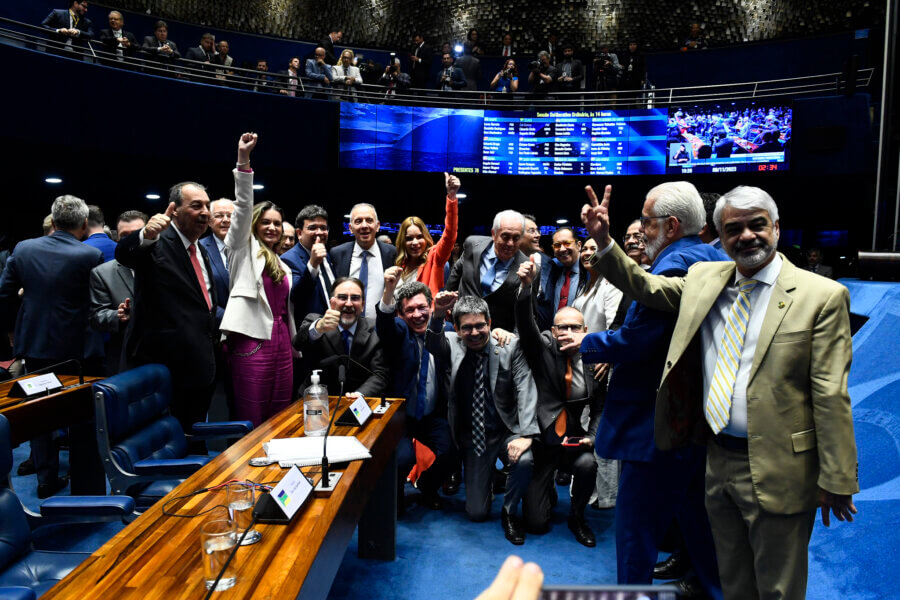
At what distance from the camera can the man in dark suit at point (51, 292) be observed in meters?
3.40

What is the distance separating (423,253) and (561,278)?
0.98m

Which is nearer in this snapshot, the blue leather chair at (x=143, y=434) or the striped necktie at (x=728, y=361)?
the striped necktie at (x=728, y=361)

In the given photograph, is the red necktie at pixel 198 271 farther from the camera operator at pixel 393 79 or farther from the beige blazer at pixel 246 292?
the camera operator at pixel 393 79

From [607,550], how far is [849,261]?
9974 mm

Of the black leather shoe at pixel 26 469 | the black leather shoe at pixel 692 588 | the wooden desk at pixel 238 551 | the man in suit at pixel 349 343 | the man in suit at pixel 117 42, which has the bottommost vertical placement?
the black leather shoe at pixel 26 469

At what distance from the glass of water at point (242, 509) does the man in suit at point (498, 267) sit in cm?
208

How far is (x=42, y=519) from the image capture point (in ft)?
6.10

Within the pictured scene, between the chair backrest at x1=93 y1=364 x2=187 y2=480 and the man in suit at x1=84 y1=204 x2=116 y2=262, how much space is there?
1741 millimetres

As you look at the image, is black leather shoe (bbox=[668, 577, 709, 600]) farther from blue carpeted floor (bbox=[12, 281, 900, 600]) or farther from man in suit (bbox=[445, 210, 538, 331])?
man in suit (bbox=[445, 210, 538, 331])

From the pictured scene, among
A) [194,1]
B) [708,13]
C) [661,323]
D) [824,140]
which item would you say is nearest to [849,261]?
[824,140]

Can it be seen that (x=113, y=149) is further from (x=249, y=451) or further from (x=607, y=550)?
(x=607, y=550)

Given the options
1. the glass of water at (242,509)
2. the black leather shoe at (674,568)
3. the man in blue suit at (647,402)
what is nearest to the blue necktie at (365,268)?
the man in blue suit at (647,402)

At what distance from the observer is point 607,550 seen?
2.98 meters

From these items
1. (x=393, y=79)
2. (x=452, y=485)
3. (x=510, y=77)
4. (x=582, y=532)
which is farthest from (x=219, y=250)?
(x=510, y=77)
